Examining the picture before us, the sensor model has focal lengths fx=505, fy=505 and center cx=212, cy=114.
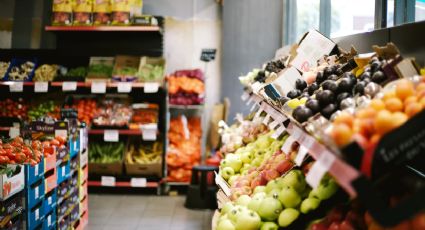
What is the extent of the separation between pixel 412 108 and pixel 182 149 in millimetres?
5398

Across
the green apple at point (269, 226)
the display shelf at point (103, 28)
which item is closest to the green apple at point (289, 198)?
the green apple at point (269, 226)

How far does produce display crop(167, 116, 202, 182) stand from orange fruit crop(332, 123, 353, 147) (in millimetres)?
5291

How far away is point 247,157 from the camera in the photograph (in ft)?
12.5

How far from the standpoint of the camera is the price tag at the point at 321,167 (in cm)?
141

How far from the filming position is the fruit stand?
132cm

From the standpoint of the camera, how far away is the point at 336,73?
2713mm

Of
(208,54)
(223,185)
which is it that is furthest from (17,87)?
(223,185)

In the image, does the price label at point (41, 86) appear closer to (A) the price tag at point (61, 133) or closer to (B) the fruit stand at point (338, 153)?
(A) the price tag at point (61, 133)

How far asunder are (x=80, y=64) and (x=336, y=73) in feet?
16.8

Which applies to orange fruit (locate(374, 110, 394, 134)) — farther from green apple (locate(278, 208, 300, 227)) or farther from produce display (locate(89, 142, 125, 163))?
produce display (locate(89, 142, 125, 163))

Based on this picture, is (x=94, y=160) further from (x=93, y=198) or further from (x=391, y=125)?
(x=391, y=125)

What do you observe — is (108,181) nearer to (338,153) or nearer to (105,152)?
(105,152)

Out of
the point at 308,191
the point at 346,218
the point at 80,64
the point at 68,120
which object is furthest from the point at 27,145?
the point at 80,64

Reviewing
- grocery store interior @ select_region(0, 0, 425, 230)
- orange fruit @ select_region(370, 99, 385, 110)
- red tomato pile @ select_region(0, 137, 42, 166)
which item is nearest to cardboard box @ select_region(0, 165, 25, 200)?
grocery store interior @ select_region(0, 0, 425, 230)
